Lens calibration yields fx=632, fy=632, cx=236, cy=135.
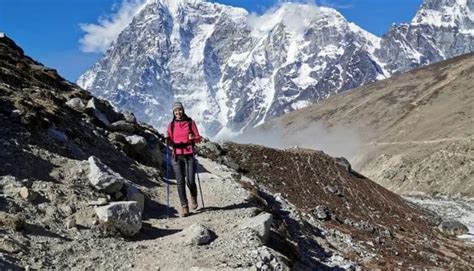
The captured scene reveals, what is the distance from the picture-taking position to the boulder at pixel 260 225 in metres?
16.6

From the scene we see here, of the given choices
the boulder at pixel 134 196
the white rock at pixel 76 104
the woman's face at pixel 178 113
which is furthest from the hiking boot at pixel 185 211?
the white rock at pixel 76 104

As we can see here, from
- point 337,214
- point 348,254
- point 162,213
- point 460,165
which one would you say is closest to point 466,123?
point 460,165

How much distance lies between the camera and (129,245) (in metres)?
15.1

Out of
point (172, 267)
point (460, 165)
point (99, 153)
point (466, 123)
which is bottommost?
point (172, 267)

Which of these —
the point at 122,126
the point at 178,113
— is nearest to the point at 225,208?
the point at 178,113

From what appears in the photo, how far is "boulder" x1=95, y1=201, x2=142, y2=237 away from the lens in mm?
15664

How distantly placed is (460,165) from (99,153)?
3147 inches

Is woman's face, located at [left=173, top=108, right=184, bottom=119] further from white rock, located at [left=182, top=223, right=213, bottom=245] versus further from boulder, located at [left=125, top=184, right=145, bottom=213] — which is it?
white rock, located at [left=182, top=223, right=213, bottom=245]

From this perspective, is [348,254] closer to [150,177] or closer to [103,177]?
[150,177]

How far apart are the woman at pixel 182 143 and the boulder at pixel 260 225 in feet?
7.31

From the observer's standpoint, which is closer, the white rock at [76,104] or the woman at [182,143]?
the woman at [182,143]

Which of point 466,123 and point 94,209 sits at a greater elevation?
point 466,123

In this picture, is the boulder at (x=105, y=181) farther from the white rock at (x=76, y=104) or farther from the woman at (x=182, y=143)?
the white rock at (x=76, y=104)

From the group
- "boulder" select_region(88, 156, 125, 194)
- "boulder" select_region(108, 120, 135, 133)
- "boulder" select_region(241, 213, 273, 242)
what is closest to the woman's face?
"boulder" select_region(88, 156, 125, 194)
